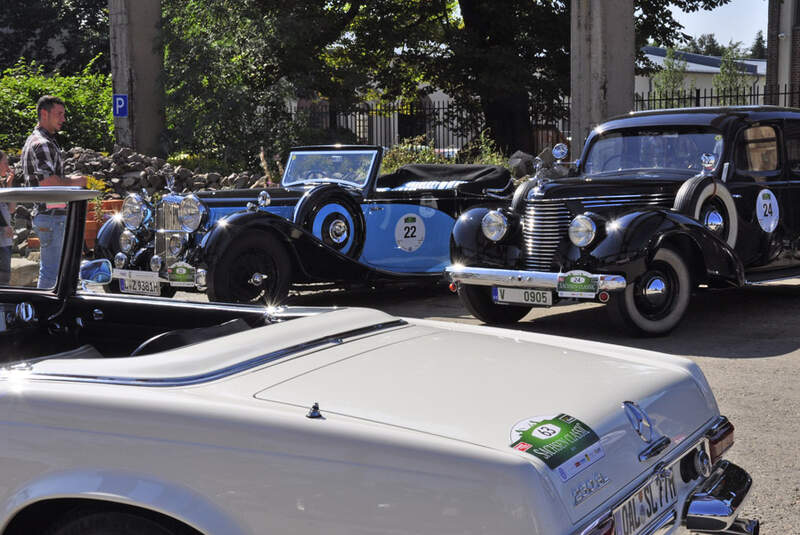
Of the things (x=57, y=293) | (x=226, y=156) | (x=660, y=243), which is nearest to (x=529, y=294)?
(x=660, y=243)

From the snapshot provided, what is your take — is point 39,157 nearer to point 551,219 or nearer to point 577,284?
point 551,219

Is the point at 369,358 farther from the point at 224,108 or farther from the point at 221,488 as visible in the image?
the point at 224,108

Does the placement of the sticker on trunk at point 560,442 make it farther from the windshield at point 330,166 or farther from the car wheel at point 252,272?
the windshield at point 330,166

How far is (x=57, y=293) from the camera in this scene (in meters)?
3.64

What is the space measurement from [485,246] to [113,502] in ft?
19.4

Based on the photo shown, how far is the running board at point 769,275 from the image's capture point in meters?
Result: 8.11

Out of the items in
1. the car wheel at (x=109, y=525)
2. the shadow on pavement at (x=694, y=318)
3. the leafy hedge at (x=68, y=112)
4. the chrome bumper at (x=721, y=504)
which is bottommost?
the shadow on pavement at (x=694, y=318)

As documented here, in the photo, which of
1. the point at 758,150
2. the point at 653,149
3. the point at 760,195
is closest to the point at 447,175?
the point at 653,149

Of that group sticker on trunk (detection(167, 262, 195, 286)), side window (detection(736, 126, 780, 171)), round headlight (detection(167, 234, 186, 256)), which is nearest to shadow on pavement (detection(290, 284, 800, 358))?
side window (detection(736, 126, 780, 171))

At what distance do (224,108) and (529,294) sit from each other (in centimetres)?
1328

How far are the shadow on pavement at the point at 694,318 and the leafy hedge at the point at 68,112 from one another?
12.1m

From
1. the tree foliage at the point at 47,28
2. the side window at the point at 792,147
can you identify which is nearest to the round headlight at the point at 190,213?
the side window at the point at 792,147

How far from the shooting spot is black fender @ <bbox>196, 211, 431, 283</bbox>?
8258 mm

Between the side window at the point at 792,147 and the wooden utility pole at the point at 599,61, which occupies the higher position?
the wooden utility pole at the point at 599,61
